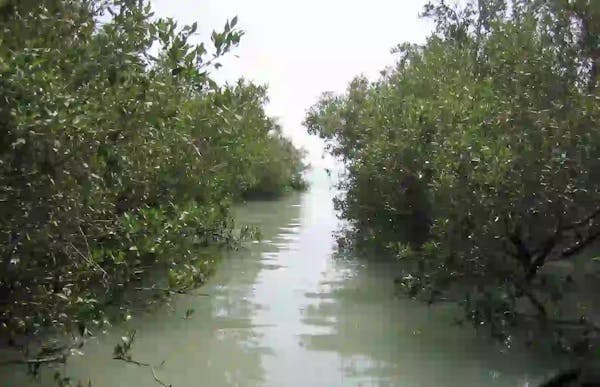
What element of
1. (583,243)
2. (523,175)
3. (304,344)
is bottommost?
(304,344)

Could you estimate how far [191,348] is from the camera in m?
8.37

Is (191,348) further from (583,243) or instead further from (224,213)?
(583,243)

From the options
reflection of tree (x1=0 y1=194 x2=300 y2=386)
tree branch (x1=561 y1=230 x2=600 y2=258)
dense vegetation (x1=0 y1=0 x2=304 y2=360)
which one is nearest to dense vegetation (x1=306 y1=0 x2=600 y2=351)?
tree branch (x1=561 y1=230 x2=600 y2=258)

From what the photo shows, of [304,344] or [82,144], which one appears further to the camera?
[304,344]

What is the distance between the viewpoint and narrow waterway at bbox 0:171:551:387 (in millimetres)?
7277

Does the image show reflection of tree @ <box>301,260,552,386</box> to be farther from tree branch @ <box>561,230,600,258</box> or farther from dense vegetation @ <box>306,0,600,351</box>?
tree branch @ <box>561,230,600,258</box>

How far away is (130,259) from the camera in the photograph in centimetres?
723

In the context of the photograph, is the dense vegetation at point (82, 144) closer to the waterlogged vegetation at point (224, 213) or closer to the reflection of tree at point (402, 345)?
the waterlogged vegetation at point (224, 213)

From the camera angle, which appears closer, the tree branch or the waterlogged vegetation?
the waterlogged vegetation

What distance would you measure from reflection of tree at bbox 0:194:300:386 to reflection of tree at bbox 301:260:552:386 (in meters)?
1.09

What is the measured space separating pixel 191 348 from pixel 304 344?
1632mm

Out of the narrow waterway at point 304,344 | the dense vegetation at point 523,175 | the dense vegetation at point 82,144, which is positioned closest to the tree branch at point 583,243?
the dense vegetation at point 523,175

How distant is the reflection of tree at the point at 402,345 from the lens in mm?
7441


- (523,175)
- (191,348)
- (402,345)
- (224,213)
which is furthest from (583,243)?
(224,213)
